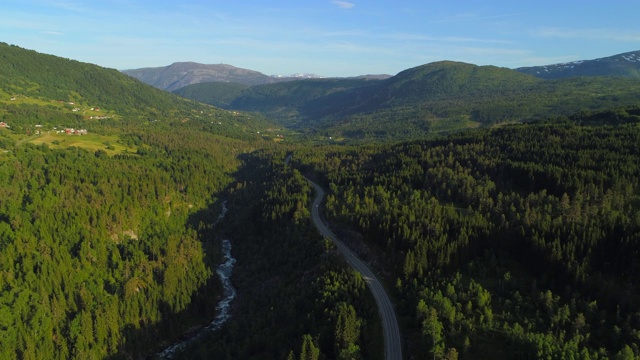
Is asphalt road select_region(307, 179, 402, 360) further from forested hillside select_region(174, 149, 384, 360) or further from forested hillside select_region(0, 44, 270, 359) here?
forested hillside select_region(0, 44, 270, 359)

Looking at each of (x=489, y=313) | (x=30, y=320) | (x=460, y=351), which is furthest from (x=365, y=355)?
(x=30, y=320)

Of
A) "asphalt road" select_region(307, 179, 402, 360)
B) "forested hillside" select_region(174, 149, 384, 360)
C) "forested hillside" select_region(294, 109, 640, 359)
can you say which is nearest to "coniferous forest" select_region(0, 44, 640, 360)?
"forested hillside" select_region(294, 109, 640, 359)

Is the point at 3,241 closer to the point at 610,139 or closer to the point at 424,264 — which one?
the point at 424,264

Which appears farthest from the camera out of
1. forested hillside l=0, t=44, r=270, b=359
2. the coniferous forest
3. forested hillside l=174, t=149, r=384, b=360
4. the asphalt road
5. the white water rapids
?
the white water rapids

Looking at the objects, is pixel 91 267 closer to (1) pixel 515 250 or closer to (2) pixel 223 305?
(2) pixel 223 305

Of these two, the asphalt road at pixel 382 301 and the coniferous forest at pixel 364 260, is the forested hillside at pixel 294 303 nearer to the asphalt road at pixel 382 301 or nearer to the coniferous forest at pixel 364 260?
the coniferous forest at pixel 364 260

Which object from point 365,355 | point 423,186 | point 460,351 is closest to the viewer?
point 460,351
